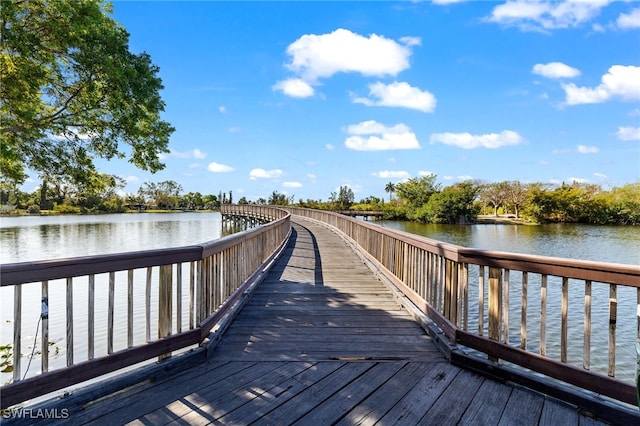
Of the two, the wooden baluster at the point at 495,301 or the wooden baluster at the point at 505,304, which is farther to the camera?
the wooden baluster at the point at 495,301

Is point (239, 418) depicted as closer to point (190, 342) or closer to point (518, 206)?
point (190, 342)

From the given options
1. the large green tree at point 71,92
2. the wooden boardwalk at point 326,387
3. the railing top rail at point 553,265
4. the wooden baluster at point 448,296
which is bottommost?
the wooden boardwalk at point 326,387

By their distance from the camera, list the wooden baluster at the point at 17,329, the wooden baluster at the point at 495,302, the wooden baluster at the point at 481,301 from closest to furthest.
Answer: the wooden baluster at the point at 17,329, the wooden baluster at the point at 495,302, the wooden baluster at the point at 481,301

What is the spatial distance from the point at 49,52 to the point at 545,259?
11.1m

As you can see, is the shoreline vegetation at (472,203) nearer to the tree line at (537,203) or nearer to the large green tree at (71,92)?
the tree line at (537,203)

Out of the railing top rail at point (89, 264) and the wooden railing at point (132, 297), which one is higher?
the railing top rail at point (89, 264)

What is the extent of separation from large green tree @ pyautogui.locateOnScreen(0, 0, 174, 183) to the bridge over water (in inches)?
263

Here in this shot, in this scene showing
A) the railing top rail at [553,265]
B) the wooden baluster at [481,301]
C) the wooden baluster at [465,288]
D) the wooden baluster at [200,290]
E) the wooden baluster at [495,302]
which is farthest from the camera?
the wooden baluster at [200,290]

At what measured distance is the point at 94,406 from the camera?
8.17ft

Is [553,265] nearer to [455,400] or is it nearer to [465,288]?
[465,288]

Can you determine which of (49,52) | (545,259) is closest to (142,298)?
(49,52)

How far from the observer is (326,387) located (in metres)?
2.84

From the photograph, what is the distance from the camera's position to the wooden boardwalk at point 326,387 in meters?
2.41

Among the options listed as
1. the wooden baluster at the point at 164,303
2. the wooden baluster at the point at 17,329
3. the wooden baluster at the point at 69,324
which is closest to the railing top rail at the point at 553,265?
the wooden baluster at the point at 164,303
